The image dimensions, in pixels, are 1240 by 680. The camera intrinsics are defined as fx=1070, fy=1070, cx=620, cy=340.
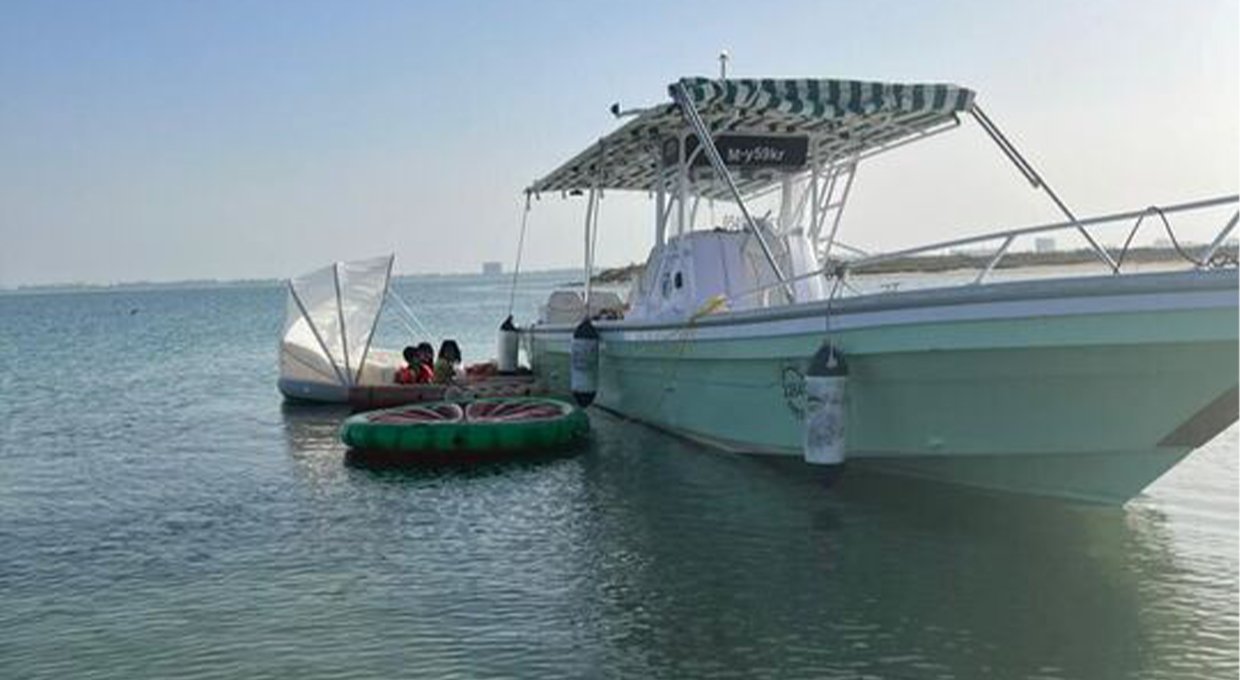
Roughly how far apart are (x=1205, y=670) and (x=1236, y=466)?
8231 millimetres

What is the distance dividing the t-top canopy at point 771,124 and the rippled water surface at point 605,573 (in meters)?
4.64

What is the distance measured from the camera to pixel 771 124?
627 inches

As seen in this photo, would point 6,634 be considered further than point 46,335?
No

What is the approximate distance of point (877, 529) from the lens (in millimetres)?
11281

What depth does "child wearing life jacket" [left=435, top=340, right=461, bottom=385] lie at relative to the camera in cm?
2342

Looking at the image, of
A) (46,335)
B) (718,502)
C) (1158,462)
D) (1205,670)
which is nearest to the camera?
(1205,670)

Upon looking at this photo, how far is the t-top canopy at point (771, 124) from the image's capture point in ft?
45.9

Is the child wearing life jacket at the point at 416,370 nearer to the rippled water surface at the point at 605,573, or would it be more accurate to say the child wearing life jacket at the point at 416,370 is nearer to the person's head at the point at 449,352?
the person's head at the point at 449,352

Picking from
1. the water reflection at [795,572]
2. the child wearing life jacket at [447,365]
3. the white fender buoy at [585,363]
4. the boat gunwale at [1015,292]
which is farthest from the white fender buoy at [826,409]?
the child wearing life jacket at [447,365]

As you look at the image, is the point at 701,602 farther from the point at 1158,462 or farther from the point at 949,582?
the point at 1158,462

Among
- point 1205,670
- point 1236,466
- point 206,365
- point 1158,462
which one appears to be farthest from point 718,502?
point 206,365

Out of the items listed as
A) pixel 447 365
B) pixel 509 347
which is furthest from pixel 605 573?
pixel 509 347

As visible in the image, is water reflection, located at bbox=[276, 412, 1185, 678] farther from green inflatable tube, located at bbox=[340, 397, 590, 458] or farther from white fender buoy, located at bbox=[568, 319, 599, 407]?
white fender buoy, located at bbox=[568, 319, 599, 407]

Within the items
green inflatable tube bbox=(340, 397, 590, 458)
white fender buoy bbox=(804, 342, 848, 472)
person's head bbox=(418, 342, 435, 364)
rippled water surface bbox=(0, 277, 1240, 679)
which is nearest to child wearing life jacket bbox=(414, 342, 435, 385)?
person's head bbox=(418, 342, 435, 364)
